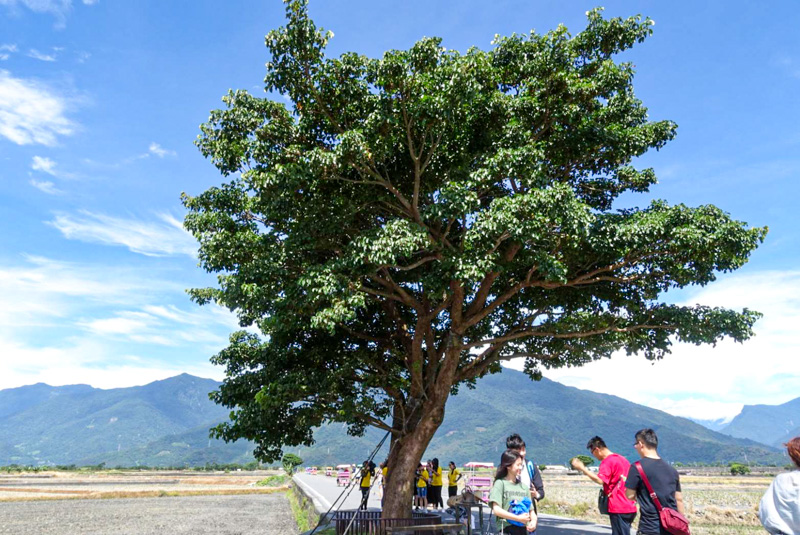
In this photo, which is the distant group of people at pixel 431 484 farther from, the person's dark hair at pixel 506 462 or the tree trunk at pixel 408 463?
the person's dark hair at pixel 506 462

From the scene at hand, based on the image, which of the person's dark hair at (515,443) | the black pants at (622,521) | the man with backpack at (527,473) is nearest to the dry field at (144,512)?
the man with backpack at (527,473)

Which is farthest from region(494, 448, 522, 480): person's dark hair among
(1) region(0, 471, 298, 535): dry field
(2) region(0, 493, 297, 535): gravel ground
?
(1) region(0, 471, 298, 535): dry field

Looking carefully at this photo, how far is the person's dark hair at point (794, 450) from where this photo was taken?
15.1ft

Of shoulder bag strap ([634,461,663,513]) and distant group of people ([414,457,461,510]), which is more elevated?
shoulder bag strap ([634,461,663,513])

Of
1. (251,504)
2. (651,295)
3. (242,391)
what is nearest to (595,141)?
(651,295)

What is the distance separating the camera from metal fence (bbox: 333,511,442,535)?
1340cm

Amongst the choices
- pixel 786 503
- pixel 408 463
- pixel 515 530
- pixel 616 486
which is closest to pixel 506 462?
pixel 515 530

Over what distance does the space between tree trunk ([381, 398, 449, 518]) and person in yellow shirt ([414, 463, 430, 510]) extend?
18.0 ft

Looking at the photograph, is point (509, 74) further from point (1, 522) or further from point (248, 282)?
point (1, 522)

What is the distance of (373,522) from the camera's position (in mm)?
14375

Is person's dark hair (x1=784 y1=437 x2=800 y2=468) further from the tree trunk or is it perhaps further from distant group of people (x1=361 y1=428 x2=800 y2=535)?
the tree trunk

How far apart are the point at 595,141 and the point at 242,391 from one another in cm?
1175

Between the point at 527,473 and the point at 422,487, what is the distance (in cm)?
1423

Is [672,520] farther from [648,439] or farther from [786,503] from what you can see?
[786,503]
